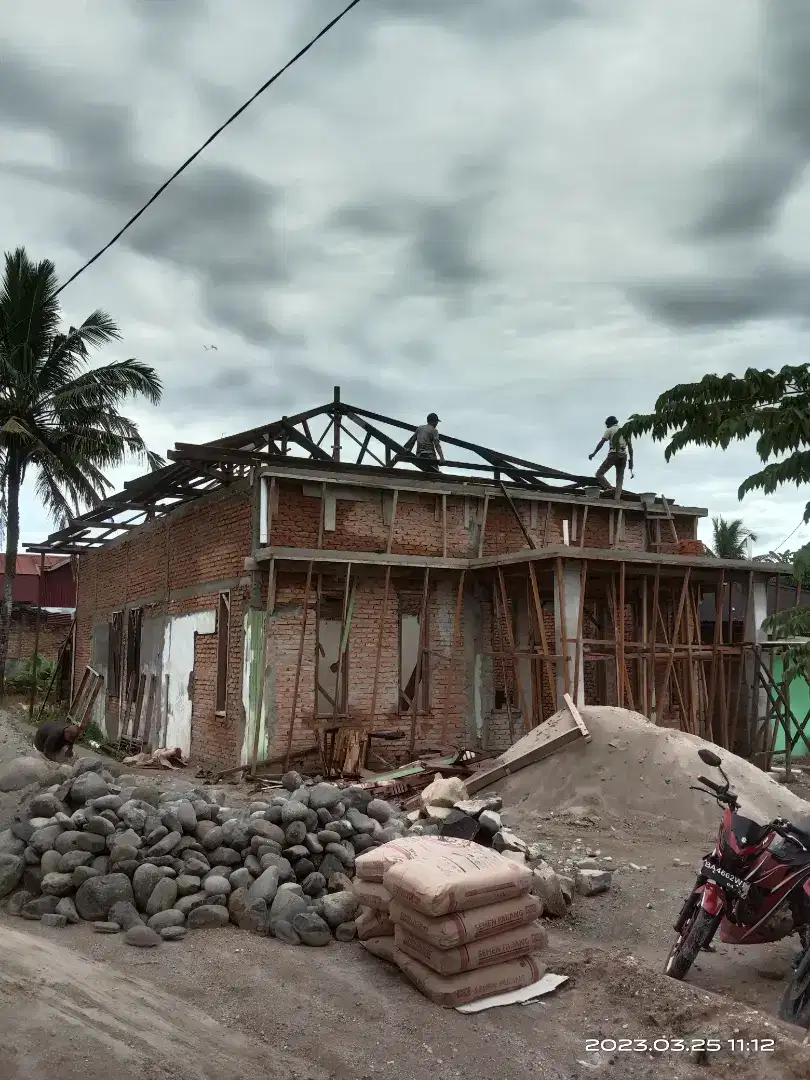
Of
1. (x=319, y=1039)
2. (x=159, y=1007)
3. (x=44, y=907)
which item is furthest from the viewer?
(x=44, y=907)

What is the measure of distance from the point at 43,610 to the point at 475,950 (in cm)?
3182

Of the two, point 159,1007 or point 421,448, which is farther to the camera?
point 421,448

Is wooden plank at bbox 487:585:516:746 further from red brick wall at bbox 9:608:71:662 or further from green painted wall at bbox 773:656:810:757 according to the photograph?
red brick wall at bbox 9:608:71:662

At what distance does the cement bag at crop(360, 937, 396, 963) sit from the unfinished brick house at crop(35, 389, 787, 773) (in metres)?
6.81

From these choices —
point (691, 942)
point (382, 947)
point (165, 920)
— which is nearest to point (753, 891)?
point (691, 942)

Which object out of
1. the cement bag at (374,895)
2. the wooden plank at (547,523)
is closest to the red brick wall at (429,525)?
the wooden plank at (547,523)

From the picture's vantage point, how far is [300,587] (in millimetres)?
12953

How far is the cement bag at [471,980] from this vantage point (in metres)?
4.72

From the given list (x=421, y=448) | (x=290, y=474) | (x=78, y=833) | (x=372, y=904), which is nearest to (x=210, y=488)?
(x=290, y=474)

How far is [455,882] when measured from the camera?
Answer: 15.9 ft

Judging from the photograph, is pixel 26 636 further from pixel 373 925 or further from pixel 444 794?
pixel 373 925

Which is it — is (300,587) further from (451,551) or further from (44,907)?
(44,907)

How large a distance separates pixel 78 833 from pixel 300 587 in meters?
6.67

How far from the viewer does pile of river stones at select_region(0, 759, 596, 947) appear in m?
5.90
